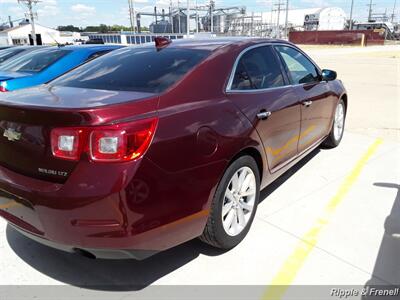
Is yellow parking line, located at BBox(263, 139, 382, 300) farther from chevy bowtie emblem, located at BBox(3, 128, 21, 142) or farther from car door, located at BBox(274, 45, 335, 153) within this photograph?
chevy bowtie emblem, located at BBox(3, 128, 21, 142)

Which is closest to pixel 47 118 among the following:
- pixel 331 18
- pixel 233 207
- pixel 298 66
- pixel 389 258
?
pixel 233 207

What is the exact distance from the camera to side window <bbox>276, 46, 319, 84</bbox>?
4253 mm

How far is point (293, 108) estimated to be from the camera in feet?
13.0

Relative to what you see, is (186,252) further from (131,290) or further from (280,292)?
(280,292)

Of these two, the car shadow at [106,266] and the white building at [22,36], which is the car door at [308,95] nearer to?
the car shadow at [106,266]

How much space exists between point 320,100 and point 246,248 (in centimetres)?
235

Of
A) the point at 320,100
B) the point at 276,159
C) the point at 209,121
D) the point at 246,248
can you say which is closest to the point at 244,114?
the point at 209,121

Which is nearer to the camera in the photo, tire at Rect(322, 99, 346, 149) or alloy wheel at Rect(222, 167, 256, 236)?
alloy wheel at Rect(222, 167, 256, 236)

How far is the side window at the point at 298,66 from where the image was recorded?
4.25 metres

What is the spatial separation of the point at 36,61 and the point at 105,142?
18.9 feet

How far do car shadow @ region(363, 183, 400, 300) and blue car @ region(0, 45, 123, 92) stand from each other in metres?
4.71

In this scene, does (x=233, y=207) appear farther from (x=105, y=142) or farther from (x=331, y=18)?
(x=331, y=18)

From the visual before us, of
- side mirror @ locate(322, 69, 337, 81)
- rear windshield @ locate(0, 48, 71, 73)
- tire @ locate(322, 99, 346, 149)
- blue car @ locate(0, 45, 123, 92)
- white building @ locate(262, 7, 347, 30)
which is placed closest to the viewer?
side mirror @ locate(322, 69, 337, 81)

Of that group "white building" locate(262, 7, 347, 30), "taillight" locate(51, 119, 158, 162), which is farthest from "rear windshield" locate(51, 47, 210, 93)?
"white building" locate(262, 7, 347, 30)
